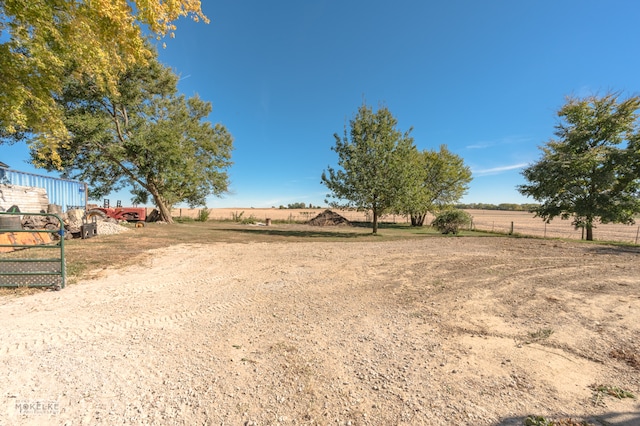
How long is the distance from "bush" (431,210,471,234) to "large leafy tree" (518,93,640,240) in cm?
478

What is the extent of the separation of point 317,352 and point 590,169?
23.9 m

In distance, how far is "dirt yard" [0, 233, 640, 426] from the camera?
234 cm

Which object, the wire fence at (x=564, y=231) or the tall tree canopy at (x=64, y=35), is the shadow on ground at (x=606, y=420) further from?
the wire fence at (x=564, y=231)

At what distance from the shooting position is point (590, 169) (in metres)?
17.5

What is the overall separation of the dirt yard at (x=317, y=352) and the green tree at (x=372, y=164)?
13135 millimetres

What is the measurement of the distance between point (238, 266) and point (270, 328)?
450 centimetres

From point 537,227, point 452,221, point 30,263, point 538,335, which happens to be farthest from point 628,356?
point 537,227

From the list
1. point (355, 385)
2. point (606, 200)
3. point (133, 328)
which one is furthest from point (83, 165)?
point (606, 200)

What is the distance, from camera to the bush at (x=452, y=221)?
2141cm

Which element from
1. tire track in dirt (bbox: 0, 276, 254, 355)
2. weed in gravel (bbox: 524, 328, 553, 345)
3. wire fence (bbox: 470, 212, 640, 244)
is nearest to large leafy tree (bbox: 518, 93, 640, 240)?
wire fence (bbox: 470, 212, 640, 244)

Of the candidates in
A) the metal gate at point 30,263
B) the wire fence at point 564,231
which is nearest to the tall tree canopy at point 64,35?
the metal gate at point 30,263

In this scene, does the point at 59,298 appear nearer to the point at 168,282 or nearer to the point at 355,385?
the point at 168,282

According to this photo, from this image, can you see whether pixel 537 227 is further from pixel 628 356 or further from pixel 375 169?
pixel 628 356

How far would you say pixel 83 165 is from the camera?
22875mm
